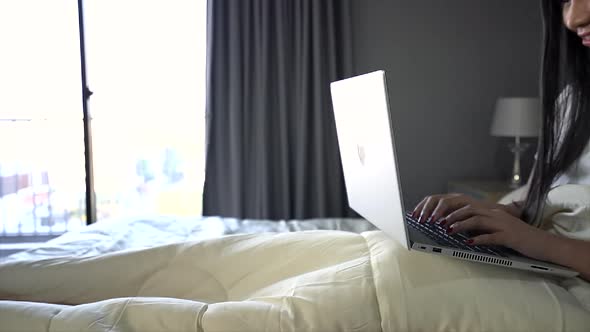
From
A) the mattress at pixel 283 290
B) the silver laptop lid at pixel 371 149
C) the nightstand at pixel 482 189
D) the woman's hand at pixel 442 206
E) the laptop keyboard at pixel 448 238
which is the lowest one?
the nightstand at pixel 482 189

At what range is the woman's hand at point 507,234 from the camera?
0.76 meters

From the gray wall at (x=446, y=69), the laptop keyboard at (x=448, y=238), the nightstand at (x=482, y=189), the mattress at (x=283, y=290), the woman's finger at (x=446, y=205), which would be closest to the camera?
the mattress at (x=283, y=290)

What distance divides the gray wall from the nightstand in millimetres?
203

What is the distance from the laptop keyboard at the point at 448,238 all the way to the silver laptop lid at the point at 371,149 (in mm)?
91

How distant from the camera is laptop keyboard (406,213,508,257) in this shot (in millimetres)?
788

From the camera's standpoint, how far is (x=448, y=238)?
2.83 feet

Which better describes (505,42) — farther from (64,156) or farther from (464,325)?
(64,156)

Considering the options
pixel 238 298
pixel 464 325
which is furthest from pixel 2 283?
pixel 464 325

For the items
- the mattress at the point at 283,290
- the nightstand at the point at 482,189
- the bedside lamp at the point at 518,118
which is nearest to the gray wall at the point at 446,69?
the nightstand at the point at 482,189

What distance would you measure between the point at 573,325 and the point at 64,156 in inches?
134

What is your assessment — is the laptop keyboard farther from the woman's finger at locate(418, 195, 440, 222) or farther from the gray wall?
the gray wall

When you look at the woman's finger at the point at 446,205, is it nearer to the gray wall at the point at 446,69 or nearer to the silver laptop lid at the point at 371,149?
the silver laptop lid at the point at 371,149

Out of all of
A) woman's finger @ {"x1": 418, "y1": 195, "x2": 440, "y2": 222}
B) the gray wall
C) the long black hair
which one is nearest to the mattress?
woman's finger @ {"x1": 418, "y1": 195, "x2": 440, "y2": 222}

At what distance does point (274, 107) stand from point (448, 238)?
2.05 meters
